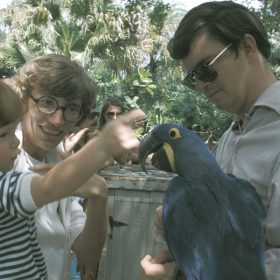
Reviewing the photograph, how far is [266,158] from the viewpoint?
65.3 inches

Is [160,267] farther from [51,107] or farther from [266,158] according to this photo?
[51,107]

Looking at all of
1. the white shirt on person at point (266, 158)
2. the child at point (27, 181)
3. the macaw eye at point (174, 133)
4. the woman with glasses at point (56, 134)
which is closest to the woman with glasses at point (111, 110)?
the woman with glasses at point (56, 134)

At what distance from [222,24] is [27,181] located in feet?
3.79

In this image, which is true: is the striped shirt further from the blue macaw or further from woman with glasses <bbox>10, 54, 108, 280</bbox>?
the blue macaw

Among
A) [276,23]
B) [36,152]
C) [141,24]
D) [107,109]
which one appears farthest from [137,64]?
[36,152]

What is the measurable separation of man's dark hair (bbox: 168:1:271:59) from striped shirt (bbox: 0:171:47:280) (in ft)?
3.35

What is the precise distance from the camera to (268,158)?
1650 millimetres

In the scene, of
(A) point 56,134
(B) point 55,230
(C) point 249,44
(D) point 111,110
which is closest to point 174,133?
(C) point 249,44

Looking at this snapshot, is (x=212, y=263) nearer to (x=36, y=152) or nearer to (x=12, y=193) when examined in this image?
(x=12, y=193)

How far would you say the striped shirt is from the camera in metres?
1.45

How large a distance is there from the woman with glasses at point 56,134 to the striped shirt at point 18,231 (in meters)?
0.33

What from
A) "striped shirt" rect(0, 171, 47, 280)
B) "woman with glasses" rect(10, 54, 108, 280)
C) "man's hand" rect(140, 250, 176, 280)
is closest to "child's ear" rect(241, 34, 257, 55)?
"woman with glasses" rect(10, 54, 108, 280)

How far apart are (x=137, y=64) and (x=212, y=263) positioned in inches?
682

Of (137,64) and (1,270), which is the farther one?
(137,64)
